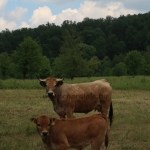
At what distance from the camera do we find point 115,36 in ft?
409

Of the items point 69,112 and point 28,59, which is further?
point 28,59

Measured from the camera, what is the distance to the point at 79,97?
11.4 meters

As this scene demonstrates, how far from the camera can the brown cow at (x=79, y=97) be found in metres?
10.9

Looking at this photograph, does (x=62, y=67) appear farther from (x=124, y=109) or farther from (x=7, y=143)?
(x=7, y=143)

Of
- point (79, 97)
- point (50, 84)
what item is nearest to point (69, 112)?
point (79, 97)

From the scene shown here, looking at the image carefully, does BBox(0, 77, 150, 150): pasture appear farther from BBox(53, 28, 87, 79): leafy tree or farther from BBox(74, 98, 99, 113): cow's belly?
BBox(53, 28, 87, 79): leafy tree

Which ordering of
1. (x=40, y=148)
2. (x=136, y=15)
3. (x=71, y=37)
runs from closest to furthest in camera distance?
1. (x=40, y=148)
2. (x=71, y=37)
3. (x=136, y=15)

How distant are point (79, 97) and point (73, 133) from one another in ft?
12.4

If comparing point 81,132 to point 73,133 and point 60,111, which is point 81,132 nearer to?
point 73,133

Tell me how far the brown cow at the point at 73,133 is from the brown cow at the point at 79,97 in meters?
2.78

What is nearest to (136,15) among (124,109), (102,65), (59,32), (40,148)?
(59,32)

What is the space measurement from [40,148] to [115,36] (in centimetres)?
11718

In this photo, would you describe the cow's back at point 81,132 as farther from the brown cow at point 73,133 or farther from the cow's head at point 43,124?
the cow's head at point 43,124

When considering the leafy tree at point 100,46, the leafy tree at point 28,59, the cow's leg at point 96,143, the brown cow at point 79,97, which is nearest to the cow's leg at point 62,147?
the cow's leg at point 96,143
